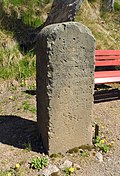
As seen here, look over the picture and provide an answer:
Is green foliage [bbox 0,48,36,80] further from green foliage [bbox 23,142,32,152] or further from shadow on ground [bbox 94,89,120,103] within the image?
green foliage [bbox 23,142,32,152]

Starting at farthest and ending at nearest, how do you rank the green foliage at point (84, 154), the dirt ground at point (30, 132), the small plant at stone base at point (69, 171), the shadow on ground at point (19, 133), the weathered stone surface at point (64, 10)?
the weathered stone surface at point (64, 10) → the shadow on ground at point (19, 133) → the green foliage at point (84, 154) → the dirt ground at point (30, 132) → the small plant at stone base at point (69, 171)

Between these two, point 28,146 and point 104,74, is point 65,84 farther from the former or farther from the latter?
point 104,74

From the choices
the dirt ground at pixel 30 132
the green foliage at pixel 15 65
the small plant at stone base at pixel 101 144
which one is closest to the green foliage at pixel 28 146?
the dirt ground at pixel 30 132

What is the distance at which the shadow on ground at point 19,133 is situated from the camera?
151 inches

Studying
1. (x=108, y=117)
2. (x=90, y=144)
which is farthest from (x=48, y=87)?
(x=108, y=117)

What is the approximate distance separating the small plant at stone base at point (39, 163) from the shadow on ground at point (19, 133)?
219 millimetres

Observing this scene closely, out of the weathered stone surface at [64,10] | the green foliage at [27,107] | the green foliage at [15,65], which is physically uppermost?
the weathered stone surface at [64,10]

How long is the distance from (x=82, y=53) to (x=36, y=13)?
5.56 metres

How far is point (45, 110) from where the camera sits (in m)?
3.49

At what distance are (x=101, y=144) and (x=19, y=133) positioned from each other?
3.51ft

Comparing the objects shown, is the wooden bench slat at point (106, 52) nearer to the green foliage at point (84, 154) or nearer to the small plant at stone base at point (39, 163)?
the green foliage at point (84, 154)

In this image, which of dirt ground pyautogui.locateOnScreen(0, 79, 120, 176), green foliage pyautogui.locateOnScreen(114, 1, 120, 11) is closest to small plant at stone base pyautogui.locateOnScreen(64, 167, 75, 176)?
dirt ground pyautogui.locateOnScreen(0, 79, 120, 176)

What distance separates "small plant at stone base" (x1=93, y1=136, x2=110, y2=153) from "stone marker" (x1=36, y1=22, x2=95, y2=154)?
0.78 feet

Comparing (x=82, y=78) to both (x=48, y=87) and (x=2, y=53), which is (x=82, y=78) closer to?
(x=48, y=87)
